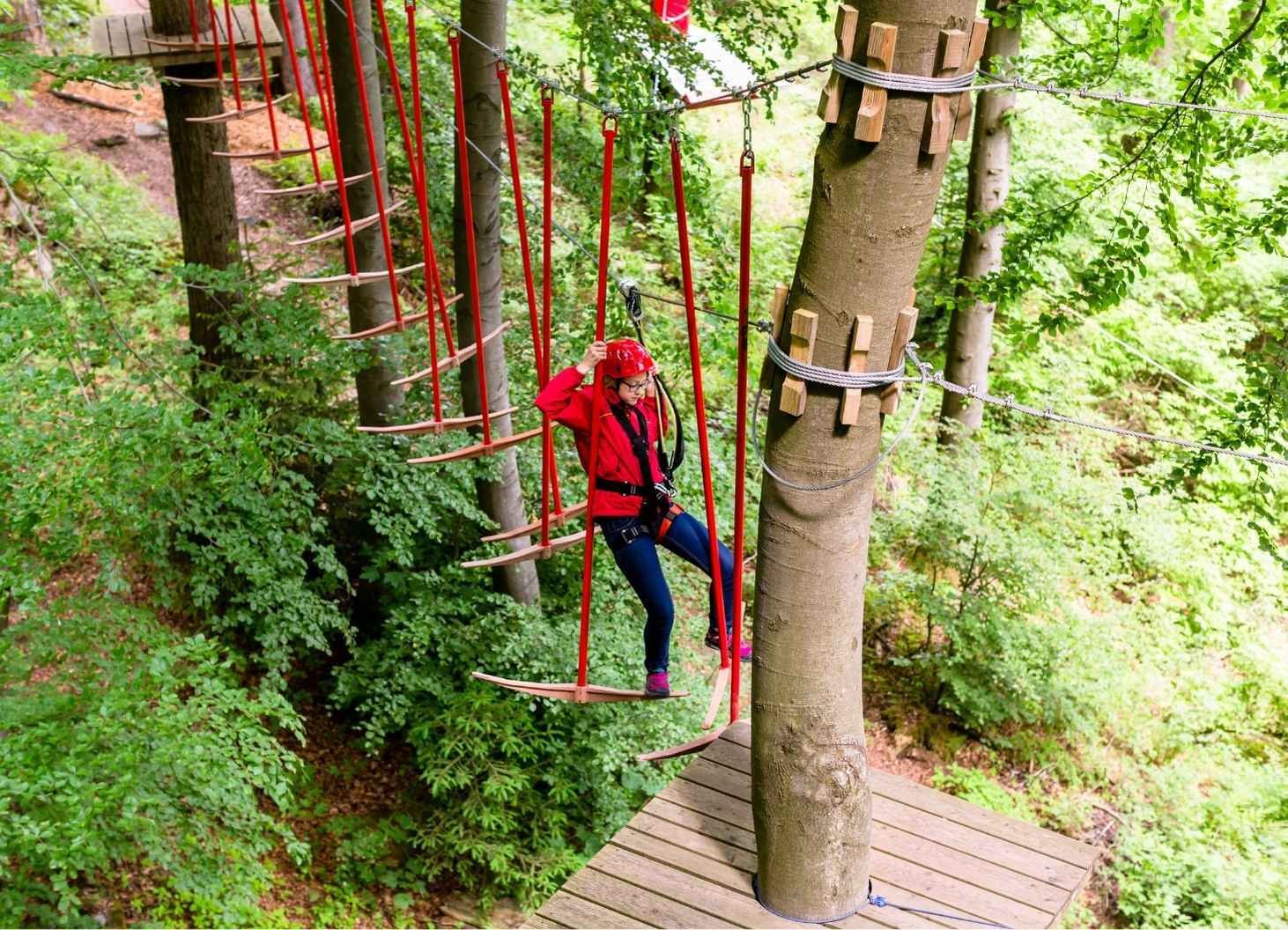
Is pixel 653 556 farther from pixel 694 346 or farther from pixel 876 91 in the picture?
pixel 876 91

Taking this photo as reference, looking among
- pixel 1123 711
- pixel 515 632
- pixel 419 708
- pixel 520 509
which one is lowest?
pixel 1123 711

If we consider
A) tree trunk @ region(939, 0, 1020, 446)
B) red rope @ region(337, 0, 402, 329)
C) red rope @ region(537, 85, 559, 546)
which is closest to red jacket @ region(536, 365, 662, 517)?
red rope @ region(537, 85, 559, 546)

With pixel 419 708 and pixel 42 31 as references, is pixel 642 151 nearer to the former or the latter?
pixel 419 708

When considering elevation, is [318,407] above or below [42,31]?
below

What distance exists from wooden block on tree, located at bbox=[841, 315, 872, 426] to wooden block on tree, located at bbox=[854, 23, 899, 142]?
0.40m

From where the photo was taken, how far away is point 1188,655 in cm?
728

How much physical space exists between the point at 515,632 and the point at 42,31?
7.67m

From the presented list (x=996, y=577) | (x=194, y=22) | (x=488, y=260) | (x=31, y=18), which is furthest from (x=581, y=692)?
(x=31, y=18)

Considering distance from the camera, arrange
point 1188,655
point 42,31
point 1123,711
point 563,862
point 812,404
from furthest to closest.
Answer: point 42,31, point 1188,655, point 1123,711, point 563,862, point 812,404

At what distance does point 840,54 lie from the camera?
2.41m

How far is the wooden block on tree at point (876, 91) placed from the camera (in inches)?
90.1

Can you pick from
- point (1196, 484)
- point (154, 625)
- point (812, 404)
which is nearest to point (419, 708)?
point (154, 625)

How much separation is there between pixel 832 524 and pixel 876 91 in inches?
39.8

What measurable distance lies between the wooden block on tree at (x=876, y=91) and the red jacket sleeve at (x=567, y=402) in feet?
4.14
